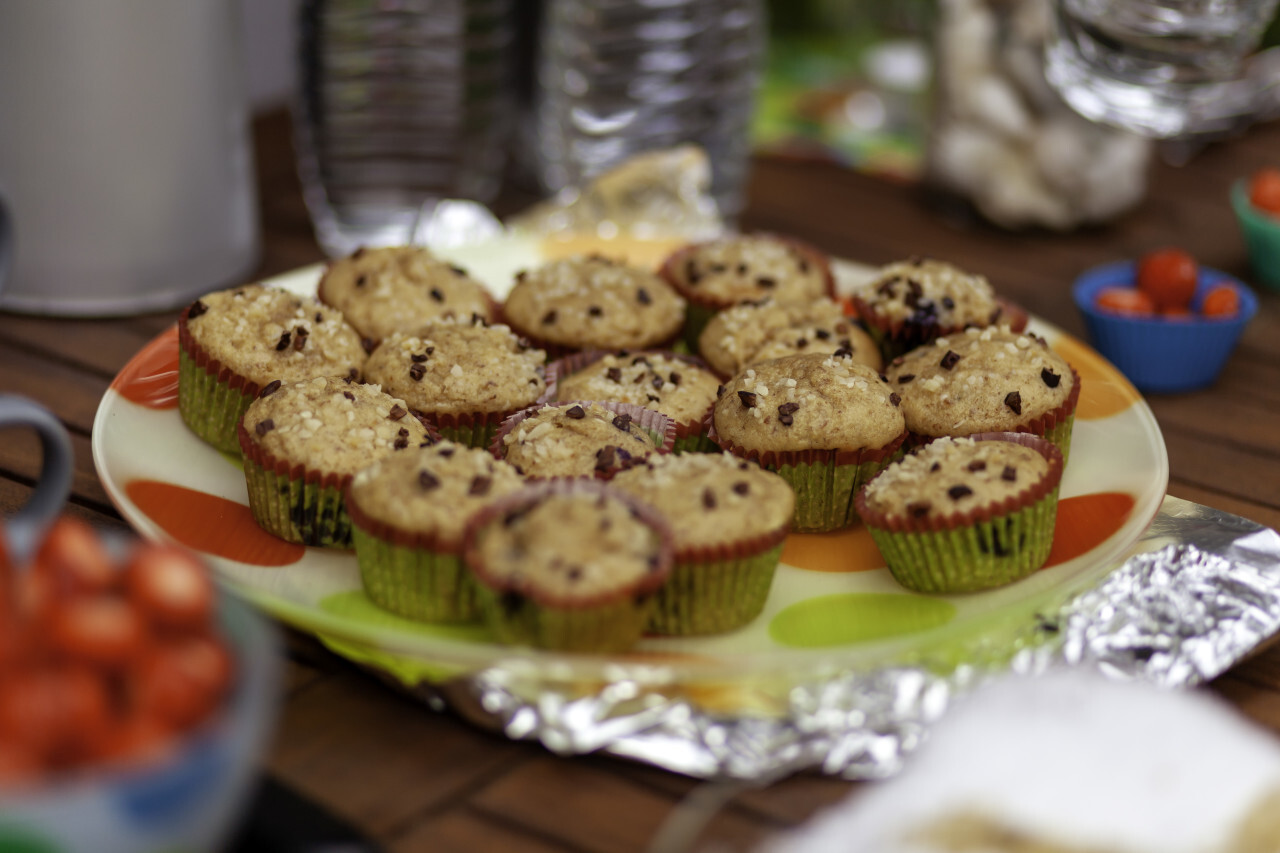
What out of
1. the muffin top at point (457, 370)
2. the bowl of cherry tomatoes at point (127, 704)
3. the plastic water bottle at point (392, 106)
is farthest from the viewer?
the plastic water bottle at point (392, 106)

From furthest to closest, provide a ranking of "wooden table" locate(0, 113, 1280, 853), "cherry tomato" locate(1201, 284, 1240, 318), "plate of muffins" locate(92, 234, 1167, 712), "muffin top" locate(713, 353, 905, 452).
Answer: "cherry tomato" locate(1201, 284, 1240, 318) → "muffin top" locate(713, 353, 905, 452) → "plate of muffins" locate(92, 234, 1167, 712) → "wooden table" locate(0, 113, 1280, 853)

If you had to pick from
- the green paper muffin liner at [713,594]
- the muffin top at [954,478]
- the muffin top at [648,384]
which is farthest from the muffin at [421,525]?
the muffin top at [954,478]

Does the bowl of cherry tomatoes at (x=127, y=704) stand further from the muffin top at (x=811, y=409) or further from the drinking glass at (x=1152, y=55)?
the drinking glass at (x=1152, y=55)

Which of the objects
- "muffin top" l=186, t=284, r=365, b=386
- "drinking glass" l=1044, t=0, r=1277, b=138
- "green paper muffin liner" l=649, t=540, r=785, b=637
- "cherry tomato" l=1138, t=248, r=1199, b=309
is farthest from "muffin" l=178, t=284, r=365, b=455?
"cherry tomato" l=1138, t=248, r=1199, b=309

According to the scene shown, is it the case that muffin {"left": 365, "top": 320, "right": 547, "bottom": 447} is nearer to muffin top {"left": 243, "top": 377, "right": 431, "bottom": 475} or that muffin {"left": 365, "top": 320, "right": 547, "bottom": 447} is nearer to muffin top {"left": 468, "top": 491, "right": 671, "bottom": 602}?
muffin top {"left": 243, "top": 377, "right": 431, "bottom": 475}

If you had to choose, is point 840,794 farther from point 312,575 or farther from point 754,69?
point 754,69
